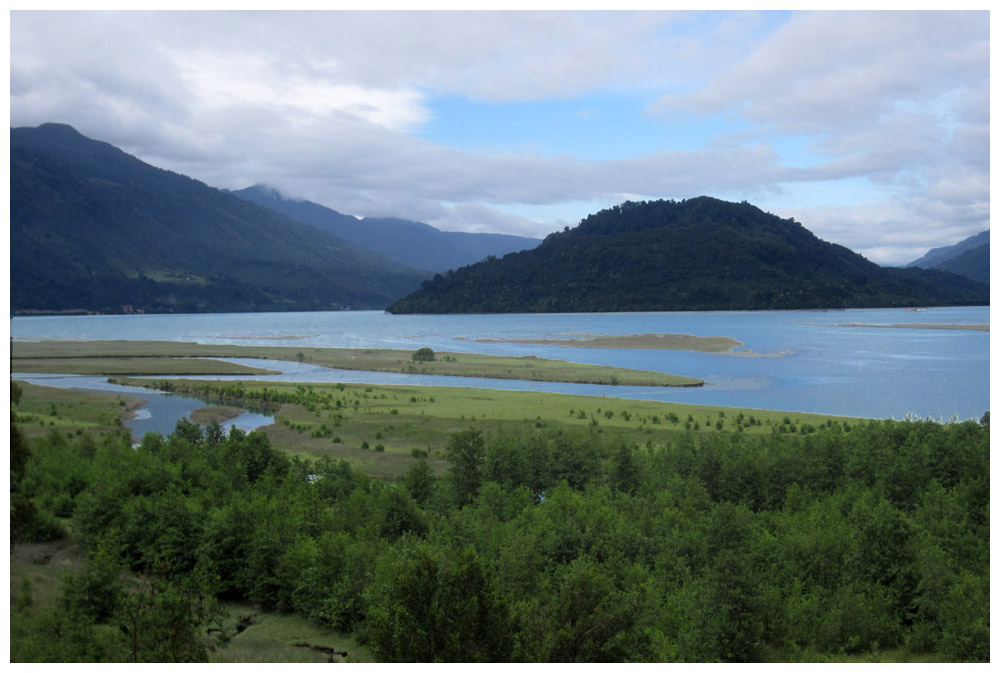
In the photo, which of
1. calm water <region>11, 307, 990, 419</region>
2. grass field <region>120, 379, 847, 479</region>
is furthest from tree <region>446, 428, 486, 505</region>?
calm water <region>11, 307, 990, 419</region>

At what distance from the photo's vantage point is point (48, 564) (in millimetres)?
20547

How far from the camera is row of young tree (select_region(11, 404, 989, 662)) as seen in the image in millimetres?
13336

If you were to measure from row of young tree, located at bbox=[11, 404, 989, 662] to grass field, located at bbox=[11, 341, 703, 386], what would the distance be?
38.7 m

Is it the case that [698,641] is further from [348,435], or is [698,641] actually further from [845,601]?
[348,435]

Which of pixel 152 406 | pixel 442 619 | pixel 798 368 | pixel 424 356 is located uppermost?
pixel 798 368

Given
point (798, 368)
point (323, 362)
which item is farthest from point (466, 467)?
point (323, 362)

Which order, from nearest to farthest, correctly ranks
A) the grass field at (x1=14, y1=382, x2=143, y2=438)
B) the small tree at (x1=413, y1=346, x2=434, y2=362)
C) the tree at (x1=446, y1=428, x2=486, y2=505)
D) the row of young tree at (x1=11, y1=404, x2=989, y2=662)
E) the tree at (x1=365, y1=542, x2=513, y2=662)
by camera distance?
1. the tree at (x1=365, y1=542, x2=513, y2=662)
2. the row of young tree at (x1=11, y1=404, x2=989, y2=662)
3. the tree at (x1=446, y1=428, x2=486, y2=505)
4. the grass field at (x1=14, y1=382, x2=143, y2=438)
5. the small tree at (x1=413, y1=346, x2=434, y2=362)

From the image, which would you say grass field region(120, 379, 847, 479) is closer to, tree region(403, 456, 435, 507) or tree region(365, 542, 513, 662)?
tree region(403, 456, 435, 507)

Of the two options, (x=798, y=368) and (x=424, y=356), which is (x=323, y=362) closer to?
(x=424, y=356)

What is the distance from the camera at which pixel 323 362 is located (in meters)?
86.8

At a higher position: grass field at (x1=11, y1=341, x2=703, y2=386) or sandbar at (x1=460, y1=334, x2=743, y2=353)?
sandbar at (x1=460, y1=334, x2=743, y2=353)

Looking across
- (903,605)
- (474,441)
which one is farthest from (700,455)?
(903,605)

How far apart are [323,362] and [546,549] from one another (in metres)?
70.6

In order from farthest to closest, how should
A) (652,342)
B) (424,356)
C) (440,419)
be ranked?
(652,342) → (424,356) → (440,419)
